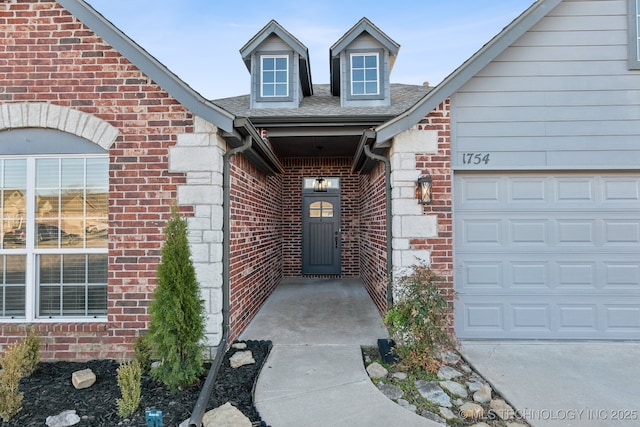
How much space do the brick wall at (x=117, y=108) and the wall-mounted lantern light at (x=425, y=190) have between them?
2902 mm

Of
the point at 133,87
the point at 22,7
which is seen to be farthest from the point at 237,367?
the point at 22,7

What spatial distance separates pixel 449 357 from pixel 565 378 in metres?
1.10

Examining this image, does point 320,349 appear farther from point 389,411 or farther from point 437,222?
point 437,222

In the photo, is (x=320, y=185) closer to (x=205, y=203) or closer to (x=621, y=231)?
(x=205, y=203)

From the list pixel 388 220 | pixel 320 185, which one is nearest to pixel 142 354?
pixel 388 220

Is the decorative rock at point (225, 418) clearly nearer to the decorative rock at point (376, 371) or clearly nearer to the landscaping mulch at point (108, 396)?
the landscaping mulch at point (108, 396)

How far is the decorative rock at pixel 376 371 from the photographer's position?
10.8 ft

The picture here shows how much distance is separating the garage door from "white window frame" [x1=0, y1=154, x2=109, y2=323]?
4711 mm

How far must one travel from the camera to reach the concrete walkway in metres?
2.60

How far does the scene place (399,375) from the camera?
3.33 metres

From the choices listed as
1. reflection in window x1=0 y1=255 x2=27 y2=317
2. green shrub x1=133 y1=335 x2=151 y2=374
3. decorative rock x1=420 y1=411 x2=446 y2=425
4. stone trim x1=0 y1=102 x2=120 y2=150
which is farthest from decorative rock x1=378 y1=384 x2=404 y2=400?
reflection in window x1=0 y1=255 x2=27 y2=317

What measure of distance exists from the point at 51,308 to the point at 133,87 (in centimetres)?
284

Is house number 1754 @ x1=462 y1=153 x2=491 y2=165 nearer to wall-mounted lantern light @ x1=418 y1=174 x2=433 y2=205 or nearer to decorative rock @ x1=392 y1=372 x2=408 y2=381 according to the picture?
wall-mounted lantern light @ x1=418 y1=174 x2=433 y2=205

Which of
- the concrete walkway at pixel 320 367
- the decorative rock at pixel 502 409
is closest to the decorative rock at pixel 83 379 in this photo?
the concrete walkway at pixel 320 367
